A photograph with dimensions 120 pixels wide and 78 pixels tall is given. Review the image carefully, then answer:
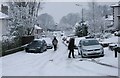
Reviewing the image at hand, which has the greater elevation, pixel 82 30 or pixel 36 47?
pixel 82 30

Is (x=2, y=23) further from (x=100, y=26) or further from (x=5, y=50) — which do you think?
(x=100, y=26)

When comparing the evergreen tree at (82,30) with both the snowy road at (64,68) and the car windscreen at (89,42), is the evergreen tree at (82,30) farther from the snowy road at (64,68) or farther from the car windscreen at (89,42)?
the snowy road at (64,68)

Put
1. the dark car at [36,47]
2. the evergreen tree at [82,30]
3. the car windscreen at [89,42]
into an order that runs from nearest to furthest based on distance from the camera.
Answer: the car windscreen at [89,42], the dark car at [36,47], the evergreen tree at [82,30]

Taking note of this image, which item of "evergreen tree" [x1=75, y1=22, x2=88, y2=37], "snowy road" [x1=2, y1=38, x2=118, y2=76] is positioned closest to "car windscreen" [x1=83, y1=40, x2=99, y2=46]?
"snowy road" [x1=2, y1=38, x2=118, y2=76]

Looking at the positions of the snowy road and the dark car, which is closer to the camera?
the snowy road

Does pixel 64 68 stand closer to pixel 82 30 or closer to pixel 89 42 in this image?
pixel 89 42

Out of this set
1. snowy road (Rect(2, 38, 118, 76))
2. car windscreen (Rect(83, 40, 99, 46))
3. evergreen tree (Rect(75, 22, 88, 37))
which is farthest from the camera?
evergreen tree (Rect(75, 22, 88, 37))

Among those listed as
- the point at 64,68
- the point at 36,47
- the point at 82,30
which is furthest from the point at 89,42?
the point at 82,30

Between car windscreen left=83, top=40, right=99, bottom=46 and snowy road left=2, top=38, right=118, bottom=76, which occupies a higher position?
car windscreen left=83, top=40, right=99, bottom=46

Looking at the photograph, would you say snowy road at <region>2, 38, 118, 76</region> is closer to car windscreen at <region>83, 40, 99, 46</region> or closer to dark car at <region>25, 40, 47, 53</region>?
car windscreen at <region>83, 40, 99, 46</region>

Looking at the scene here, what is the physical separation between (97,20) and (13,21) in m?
36.8

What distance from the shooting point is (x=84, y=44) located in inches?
957

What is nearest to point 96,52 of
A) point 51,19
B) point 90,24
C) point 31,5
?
point 31,5

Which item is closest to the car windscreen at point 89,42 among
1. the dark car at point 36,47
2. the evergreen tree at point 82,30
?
the dark car at point 36,47
